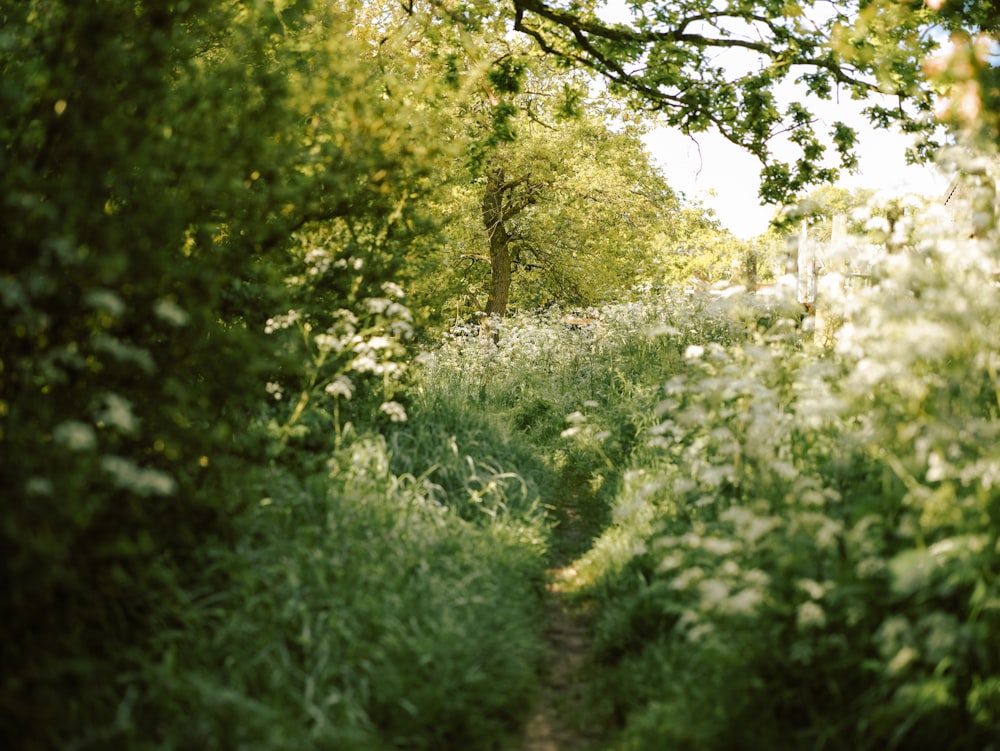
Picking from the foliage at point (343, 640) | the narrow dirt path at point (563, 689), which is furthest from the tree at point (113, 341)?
the narrow dirt path at point (563, 689)

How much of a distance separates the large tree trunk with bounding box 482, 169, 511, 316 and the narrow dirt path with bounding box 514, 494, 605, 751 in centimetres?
1386

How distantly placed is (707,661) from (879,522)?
105 centimetres

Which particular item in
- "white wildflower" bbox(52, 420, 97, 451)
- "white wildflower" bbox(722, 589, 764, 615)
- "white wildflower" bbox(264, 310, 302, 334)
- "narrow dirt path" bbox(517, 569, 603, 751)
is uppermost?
"white wildflower" bbox(264, 310, 302, 334)

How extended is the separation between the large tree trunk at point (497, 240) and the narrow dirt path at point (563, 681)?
546 inches

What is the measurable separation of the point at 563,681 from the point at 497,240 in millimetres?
16183

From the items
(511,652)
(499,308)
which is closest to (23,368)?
(511,652)

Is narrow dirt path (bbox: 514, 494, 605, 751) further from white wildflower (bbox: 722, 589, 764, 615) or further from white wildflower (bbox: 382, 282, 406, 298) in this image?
white wildflower (bbox: 382, 282, 406, 298)

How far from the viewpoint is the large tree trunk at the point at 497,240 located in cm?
1934

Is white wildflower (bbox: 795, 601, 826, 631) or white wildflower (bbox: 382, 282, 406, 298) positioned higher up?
white wildflower (bbox: 382, 282, 406, 298)

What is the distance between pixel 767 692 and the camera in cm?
353

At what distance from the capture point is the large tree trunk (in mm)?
19344

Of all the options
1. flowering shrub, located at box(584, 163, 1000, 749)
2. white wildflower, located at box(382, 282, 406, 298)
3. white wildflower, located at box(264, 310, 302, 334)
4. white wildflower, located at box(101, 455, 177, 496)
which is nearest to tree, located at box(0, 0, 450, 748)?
white wildflower, located at box(101, 455, 177, 496)

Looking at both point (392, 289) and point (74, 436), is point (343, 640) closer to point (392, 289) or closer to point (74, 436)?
point (74, 436)

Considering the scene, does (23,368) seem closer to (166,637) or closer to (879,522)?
(166,637)
